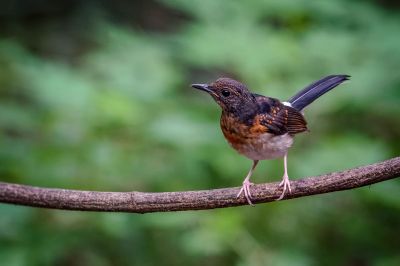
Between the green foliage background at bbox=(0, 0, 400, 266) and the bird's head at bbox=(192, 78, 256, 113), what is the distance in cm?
60

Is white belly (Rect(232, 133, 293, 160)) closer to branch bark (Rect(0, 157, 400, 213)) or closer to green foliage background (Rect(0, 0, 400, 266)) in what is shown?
green foliage background (Rect(0, 0, 400, 266))

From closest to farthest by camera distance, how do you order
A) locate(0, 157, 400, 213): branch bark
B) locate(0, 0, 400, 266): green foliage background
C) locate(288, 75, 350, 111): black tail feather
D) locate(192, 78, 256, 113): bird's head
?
locate(0, 157, 400, 213): branch bark → locate(192, 78, 256, 113): bird's head → locate(288, 75, 350, 111): black tail feather → locate(0, 0, 400, 266): green foliage background

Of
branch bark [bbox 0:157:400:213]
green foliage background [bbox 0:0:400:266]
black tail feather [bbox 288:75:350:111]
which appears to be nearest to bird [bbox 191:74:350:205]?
black tail feather [bbox 288:75:350:111]

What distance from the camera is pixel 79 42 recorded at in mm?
9164

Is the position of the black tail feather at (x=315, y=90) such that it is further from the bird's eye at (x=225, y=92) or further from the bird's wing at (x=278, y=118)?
the bird's eye at (x=225, y=92)

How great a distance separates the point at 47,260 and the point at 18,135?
1.76 meters

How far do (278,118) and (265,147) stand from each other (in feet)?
1.01

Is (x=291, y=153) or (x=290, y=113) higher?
(x=290, y=113)

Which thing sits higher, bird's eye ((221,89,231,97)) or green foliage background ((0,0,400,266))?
bird's eye ((221,89,231,97))

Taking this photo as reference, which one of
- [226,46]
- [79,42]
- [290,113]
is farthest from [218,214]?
[79,42]

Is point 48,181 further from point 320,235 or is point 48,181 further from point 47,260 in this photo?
point 320,235

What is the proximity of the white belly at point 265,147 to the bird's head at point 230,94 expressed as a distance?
0.21 metres

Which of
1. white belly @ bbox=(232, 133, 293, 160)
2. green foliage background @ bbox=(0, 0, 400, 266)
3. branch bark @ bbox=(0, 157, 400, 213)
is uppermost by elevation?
branch bark @ bbox=(0, 157, 400, 213)

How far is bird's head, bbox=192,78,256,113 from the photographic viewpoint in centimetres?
357
